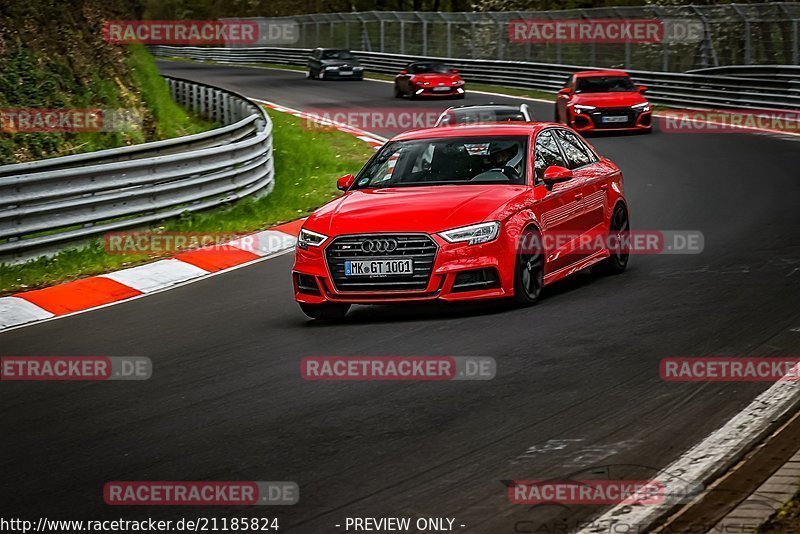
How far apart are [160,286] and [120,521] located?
7.78 metres

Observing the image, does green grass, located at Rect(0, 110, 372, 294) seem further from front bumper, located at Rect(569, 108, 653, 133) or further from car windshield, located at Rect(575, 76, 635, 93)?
car windshield, located at Rect(575, 76, 635, 93)

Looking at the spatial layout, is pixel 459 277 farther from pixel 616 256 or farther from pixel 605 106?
pixel 605 106

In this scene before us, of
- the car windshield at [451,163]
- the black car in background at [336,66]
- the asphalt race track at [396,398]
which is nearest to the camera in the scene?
the asphalt race track at [396,398]

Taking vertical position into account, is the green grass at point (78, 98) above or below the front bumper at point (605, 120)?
above

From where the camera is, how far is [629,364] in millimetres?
8031

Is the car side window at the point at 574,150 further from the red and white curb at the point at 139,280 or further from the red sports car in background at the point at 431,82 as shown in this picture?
the red sports car in background at the point at 431,82

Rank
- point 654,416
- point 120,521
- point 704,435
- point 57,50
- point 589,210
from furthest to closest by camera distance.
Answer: point 57,50 < point 589,210 < point 654,416 < point 704,435 < point 120,521

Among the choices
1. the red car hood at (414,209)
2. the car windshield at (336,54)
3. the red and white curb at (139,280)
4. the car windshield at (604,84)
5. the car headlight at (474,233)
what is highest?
the red car hood at (414,209)

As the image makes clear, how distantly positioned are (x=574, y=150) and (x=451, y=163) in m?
1.51

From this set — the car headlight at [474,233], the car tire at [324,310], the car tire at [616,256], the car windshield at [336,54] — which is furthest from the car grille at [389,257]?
the car windshield at [336,54]

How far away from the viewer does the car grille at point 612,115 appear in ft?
91.1

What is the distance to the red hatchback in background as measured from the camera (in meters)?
27.8

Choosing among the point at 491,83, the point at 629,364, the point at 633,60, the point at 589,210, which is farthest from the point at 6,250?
the point at 491,83

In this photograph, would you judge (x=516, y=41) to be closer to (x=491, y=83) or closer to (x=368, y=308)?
(x=491, y=83)
